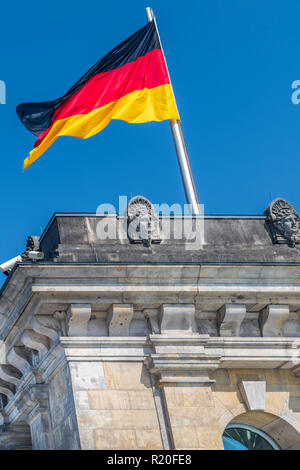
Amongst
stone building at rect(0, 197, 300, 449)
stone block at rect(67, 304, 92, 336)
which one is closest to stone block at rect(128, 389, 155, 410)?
stone building at rect(0, 197, 300, 449)

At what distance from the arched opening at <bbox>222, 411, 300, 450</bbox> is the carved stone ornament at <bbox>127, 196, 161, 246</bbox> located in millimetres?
4361

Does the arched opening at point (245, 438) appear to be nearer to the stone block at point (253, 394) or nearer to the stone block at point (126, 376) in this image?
the stone block at point (253, 394)

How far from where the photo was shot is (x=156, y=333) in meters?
17.9

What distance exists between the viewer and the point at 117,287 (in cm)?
1747

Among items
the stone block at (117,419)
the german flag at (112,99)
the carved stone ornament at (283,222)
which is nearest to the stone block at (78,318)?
the stone block at (117,419)

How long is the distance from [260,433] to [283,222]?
478 centimetres

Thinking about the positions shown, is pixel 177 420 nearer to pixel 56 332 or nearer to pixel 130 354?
pixel 130 354

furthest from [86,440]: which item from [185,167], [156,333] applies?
[185,167]

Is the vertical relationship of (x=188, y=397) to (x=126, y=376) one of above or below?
below

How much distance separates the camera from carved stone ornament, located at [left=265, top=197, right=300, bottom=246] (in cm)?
1930

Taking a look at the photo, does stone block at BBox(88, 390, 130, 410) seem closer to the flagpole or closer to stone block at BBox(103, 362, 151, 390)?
stone block at BBox(103, 362, 151, 390)

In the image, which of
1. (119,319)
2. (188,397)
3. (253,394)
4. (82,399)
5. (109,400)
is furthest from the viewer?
(253,394)

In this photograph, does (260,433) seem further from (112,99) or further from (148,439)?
(112,99)

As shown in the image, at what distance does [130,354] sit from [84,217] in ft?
10.5
